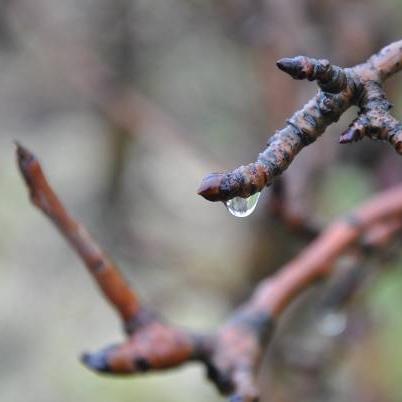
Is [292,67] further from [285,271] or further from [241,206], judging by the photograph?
[285,271]

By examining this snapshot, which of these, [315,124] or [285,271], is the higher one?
[285,271]

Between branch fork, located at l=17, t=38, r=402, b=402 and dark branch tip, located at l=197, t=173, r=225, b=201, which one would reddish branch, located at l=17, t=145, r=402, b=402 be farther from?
dark branch tip, located at l=197, t=173, r=225, b=201

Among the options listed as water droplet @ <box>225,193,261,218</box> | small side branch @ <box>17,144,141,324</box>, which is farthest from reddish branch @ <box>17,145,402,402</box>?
water droplet @ <box>225,193,261,218</box>

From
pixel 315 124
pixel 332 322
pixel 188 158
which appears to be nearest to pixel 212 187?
pixel 315 124

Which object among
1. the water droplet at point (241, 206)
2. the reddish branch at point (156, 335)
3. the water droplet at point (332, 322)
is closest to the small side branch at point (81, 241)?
the reddish branch at point (156, 335)

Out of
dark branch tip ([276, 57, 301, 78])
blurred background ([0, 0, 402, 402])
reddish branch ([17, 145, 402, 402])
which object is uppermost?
blurred background ([0, 0, 402, 402])

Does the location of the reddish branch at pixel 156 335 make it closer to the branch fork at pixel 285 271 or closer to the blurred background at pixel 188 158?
the branch fork at pixel 285 271

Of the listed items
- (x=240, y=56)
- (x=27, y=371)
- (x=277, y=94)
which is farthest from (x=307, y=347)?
(x=27, y=371)
